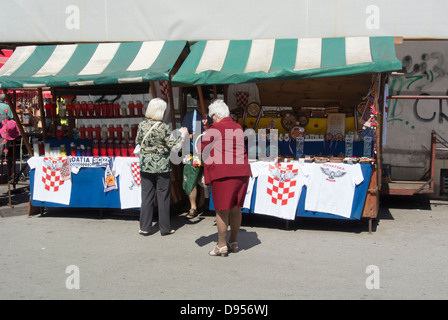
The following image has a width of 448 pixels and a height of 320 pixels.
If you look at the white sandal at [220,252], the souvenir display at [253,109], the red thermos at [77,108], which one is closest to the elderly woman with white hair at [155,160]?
the white sandal at [220,252]

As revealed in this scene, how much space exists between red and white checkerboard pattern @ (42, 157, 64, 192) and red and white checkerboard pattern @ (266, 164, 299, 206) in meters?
3.30

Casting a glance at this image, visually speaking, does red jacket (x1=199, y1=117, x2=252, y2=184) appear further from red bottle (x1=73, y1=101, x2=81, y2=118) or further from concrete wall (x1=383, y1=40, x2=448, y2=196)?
concrete wall (x1=383, y1=40, x2=448, y2=196)

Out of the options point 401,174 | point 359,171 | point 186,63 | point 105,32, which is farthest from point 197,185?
point 401,174

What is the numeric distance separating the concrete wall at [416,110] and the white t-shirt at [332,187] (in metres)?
2.84

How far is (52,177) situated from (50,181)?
0.07m

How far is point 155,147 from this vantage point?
230 inches

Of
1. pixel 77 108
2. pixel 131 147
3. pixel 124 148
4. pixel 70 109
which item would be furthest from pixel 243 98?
pixel 70 109

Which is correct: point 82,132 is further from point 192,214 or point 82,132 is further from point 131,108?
point 192,214

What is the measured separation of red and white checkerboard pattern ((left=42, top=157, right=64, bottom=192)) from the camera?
23.0 ft

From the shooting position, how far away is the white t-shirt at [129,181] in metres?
6.64

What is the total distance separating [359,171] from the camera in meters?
5.96

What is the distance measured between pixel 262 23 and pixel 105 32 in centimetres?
274

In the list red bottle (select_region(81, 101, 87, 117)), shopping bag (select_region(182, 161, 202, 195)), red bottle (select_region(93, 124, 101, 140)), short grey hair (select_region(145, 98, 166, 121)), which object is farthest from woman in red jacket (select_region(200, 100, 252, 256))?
red bottle (select_region(81, 101, 87, 117))

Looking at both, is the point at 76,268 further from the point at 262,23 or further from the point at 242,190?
the point at 262,23
